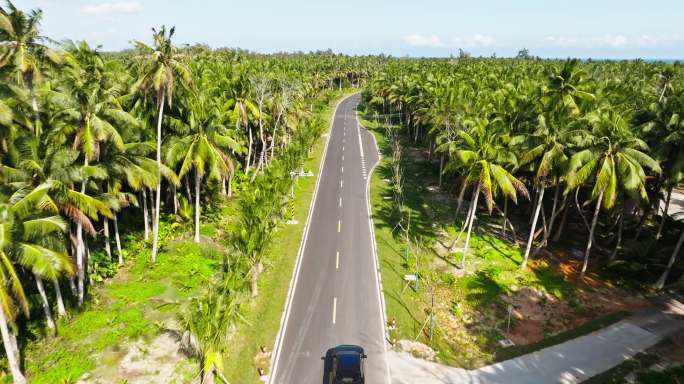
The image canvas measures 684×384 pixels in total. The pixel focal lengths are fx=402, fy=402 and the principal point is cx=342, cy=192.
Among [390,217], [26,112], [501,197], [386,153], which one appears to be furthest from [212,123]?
[386,153]

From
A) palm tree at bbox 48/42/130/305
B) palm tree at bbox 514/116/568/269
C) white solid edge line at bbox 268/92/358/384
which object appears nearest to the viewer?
white solid edge line at bbox 268/92/358/384

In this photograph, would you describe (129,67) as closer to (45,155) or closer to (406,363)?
(45,155)

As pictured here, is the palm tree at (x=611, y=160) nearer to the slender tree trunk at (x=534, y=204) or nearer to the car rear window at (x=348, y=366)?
the slender tree trunk at (x=534, y=204)

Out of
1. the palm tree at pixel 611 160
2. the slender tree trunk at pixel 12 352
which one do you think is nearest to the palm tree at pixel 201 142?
the slender tree trunk at pixel 12 352

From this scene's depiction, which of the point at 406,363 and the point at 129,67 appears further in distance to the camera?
the point at 129,67

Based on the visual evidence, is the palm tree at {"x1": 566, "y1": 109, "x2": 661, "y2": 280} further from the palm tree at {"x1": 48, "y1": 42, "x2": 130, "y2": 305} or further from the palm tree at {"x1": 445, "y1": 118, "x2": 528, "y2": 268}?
the palm tree at {"x1": 48, "y1": 42, "x2": 130, "y2": 305}

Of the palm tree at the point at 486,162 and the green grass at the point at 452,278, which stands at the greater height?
the palm tree at the point at 486,162

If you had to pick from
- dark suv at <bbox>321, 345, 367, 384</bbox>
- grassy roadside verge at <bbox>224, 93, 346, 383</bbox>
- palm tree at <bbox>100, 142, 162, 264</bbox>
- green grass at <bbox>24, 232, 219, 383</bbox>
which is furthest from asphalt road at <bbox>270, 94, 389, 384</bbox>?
palm tree at <bbox>100, 142, 162, 264</bbox>
